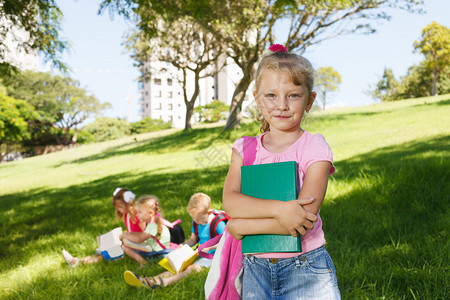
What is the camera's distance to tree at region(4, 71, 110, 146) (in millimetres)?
44031

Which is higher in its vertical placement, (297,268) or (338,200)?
(297,268)

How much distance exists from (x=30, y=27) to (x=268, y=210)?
7.10m

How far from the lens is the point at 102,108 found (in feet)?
191

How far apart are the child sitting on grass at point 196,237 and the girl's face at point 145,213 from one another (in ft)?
1.59

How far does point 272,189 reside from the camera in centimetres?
141

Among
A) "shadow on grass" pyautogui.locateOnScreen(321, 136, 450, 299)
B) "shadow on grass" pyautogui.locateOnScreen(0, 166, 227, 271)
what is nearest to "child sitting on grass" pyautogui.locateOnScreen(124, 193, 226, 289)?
"shadow on grass" pyautogui.locateOnScreen(0, 166, 227, 271)

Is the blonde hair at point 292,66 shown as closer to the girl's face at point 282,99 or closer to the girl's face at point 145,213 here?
the girl's face at point 282,99

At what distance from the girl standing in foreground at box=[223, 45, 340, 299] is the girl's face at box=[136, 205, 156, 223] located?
2.57 metres

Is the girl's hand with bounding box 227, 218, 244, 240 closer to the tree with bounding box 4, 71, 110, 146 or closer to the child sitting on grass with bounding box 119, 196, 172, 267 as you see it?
the child sitting on grass with bounding box 119, 196, 172, 267

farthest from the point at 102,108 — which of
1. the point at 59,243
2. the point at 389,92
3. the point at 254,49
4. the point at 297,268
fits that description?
the point at 297,268

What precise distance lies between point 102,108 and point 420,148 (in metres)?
56.9

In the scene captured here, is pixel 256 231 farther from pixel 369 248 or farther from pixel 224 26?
pixel 224 26

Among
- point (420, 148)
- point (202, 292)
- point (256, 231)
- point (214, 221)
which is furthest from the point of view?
point (420, 148)

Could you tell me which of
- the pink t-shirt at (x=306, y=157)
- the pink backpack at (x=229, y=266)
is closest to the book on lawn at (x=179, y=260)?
the pink backpack at (x=229, y=266)
